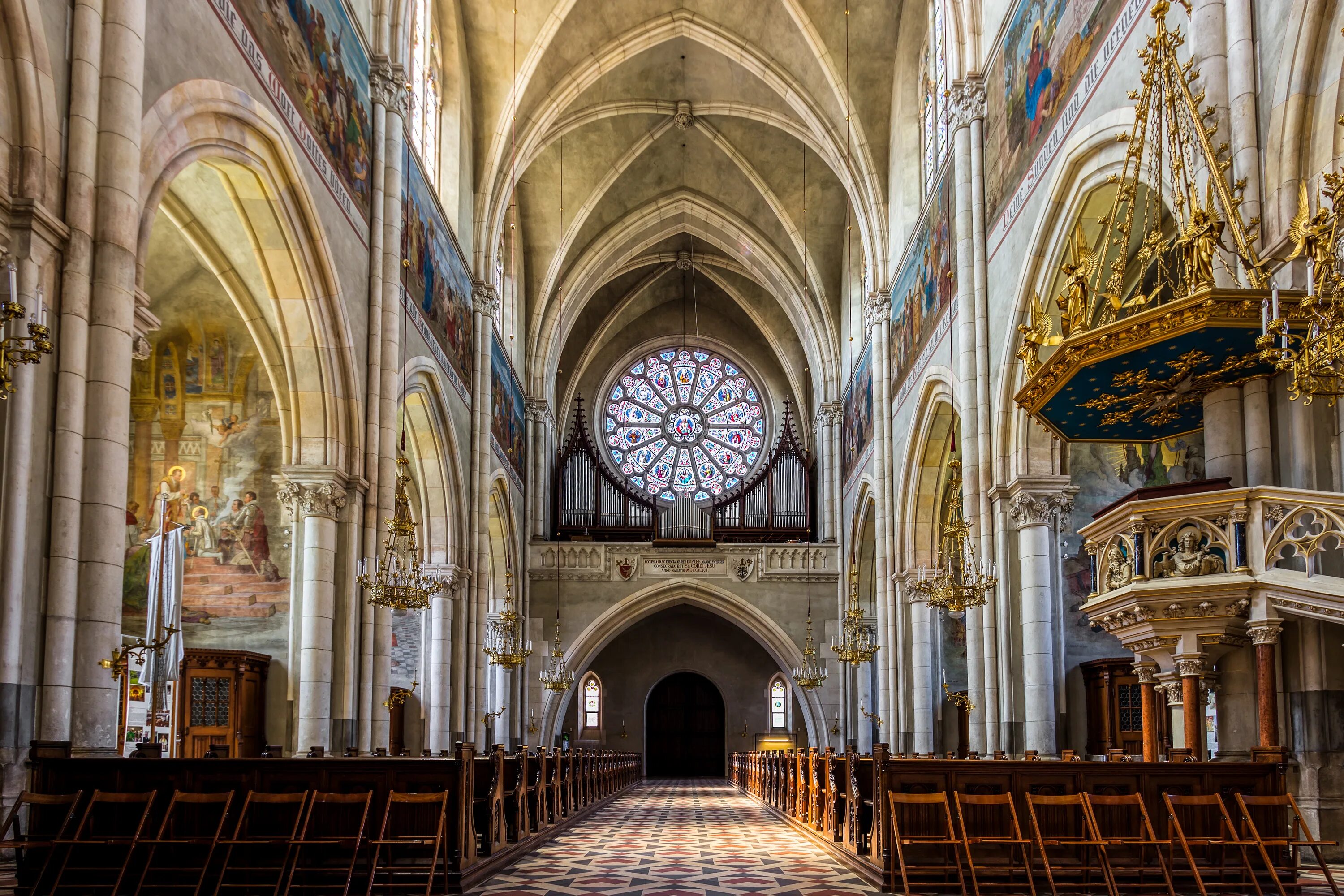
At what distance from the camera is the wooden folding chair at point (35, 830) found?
22.8ft

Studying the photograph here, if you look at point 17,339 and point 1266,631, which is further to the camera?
point 1266,631

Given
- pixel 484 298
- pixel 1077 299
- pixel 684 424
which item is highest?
pixel 484 298

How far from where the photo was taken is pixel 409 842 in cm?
791

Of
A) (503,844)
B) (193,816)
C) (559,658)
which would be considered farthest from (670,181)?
(193,816)

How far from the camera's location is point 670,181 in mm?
29797

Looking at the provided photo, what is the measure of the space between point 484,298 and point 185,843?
1657 cm

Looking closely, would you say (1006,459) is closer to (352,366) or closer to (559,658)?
(352,366)

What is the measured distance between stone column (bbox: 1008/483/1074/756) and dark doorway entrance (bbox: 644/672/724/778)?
2362 centimetres

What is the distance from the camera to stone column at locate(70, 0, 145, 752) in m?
7.95

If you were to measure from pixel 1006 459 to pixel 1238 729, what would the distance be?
6.54m

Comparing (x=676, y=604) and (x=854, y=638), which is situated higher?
(x=676, y=604)

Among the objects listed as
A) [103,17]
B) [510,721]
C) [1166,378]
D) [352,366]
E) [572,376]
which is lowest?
[510,721]

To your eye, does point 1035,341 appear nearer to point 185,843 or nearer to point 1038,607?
point 1038,607

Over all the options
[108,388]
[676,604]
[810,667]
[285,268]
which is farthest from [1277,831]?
[676,604]
